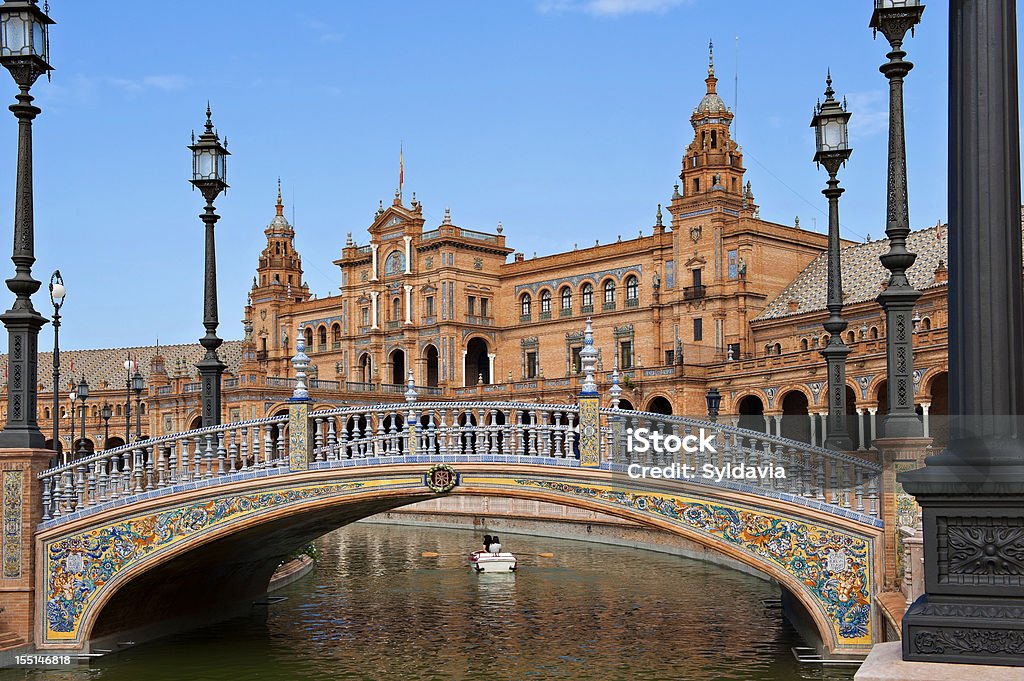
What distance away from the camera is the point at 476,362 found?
7188 centimetres

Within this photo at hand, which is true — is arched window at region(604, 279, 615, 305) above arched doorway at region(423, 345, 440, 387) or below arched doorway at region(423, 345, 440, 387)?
above

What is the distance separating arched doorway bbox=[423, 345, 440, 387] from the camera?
237 ft

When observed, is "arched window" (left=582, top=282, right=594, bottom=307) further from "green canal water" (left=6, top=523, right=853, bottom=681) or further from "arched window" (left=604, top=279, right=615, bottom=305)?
"green canal water" (left=6, top=523, right=853, bottom=681)

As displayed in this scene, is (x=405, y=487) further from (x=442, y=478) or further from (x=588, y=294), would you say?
(x=588, y=294)

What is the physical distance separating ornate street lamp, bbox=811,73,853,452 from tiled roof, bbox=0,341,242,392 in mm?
78197

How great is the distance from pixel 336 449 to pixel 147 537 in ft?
8.69

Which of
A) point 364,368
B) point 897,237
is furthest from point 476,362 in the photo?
point 897,237

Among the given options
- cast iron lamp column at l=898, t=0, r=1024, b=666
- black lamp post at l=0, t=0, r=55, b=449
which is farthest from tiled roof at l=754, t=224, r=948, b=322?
cast iron lamp column at l=898, t=0, r=1024, b=666

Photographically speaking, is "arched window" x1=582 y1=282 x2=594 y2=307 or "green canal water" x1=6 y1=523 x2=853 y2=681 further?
"arched window" x1=582 y1=282 x2=594 y2=307

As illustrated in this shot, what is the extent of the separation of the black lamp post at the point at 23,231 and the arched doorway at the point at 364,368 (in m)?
59.6

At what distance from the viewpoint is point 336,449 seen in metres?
14.8

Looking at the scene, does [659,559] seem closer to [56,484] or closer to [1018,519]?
[56,484]

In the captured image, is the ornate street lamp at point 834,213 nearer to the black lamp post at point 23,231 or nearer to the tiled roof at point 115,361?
the black lamp post at point 23,231

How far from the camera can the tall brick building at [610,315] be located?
49625mm
